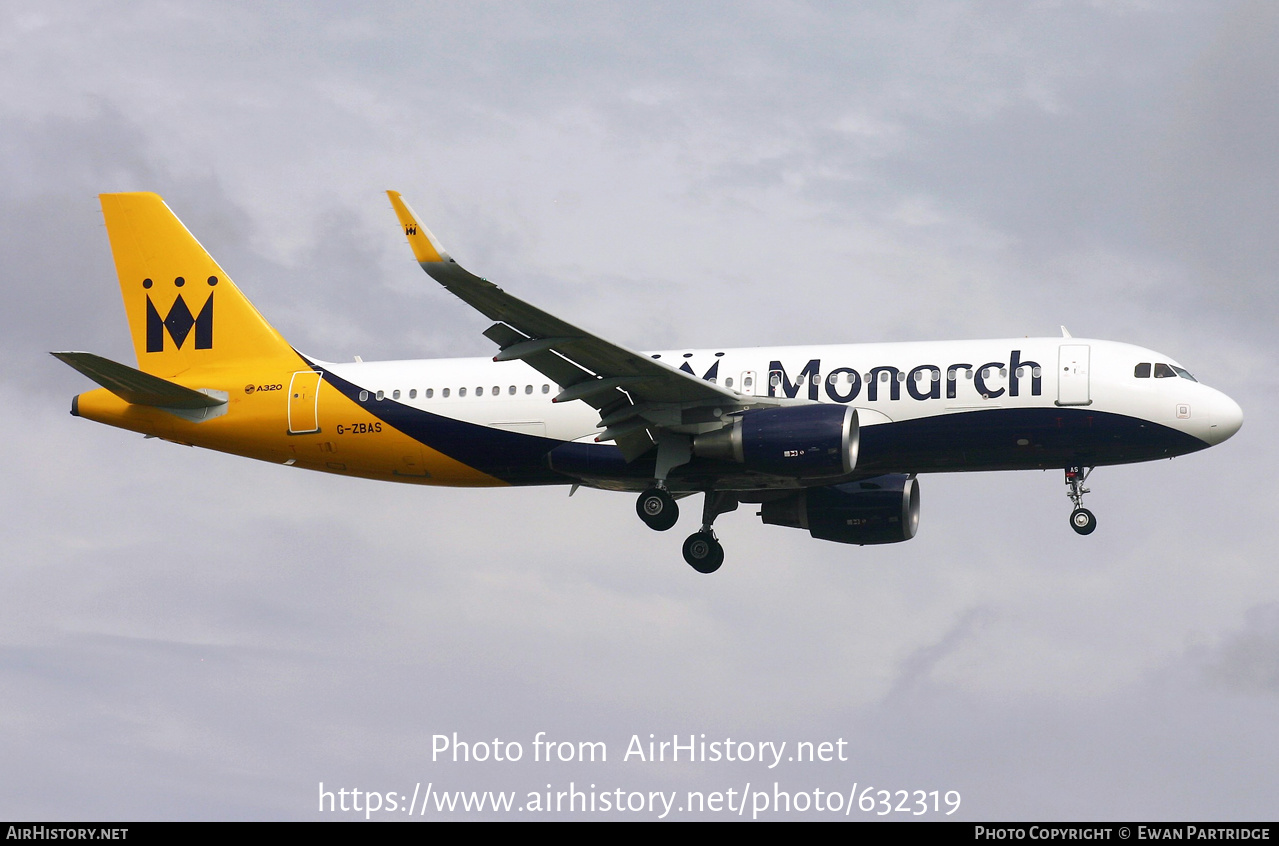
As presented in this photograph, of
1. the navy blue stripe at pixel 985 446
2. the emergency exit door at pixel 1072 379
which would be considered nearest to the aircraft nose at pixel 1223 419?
the navy blue stripe at pixel 985 446

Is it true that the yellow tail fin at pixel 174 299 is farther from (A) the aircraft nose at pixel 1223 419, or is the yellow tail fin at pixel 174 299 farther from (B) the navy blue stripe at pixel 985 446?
(A) the aircraft nose at pixel 1223 419

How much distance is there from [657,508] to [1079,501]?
10.2 m

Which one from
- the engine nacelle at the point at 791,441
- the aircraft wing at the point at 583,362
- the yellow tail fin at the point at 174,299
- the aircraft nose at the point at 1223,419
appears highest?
the yellow tail fin at the point at 174,299

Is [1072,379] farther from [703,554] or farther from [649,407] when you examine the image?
[703,554]

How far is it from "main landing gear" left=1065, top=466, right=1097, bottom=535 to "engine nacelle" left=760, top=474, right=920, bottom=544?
583 centimetres

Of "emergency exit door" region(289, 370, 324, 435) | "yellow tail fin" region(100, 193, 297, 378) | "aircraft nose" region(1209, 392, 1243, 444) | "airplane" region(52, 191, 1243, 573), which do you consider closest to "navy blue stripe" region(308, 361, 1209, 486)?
"airplane" region(52, 191, 1243, 573)

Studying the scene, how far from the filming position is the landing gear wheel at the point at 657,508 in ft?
126

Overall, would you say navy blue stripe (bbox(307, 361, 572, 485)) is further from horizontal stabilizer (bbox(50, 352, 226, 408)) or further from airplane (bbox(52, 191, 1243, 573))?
horizontal stabilizer (bbox(50, 352, 226, 408))

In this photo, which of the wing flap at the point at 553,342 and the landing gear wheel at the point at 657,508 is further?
the landing gear wheel at the point at 657,508

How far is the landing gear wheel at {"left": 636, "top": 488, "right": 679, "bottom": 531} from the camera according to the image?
3841 centimetres

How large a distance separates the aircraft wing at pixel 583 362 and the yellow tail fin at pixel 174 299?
9.78m

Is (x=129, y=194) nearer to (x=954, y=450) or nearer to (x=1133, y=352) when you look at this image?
(x=954, y=450)

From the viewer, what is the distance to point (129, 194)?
4512cm

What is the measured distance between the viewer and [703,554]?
41656mm
